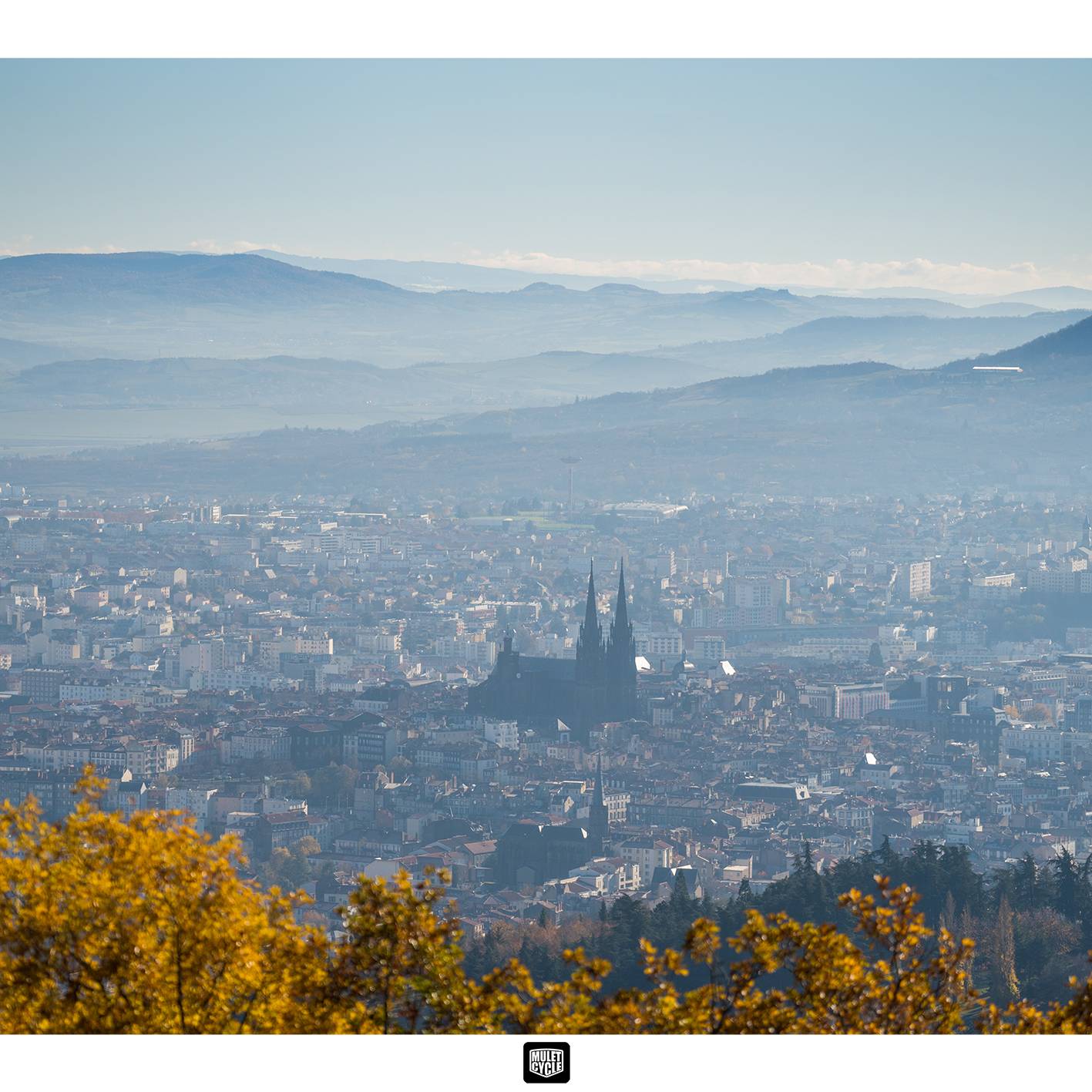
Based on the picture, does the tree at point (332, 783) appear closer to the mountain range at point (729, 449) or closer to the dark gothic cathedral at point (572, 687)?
the dark gothic cathedral at point (572, 687)

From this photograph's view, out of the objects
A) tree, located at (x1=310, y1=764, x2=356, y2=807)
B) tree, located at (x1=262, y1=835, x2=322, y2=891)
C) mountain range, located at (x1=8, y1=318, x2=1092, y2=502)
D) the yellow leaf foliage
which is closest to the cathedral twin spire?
tree, located at (x1=310, y1=764, x2=356, y2=807)

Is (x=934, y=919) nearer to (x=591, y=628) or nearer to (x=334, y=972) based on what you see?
(x=334, y=972)

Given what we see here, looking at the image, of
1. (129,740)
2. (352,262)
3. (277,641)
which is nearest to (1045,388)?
(352,262)

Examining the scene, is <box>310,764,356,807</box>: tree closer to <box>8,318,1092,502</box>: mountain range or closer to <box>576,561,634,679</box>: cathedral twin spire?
<box>576,561,634,679</box>: cathedral twin spire

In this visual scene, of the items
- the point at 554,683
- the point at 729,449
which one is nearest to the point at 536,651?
the point at 554,683

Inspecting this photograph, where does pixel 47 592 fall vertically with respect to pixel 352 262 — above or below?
below

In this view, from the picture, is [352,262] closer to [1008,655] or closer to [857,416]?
[857,416]
